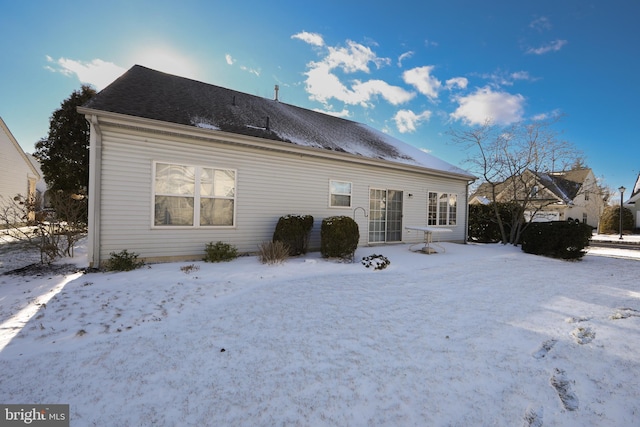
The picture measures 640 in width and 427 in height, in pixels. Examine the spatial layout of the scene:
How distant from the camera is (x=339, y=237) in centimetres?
718

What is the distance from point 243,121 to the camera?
807 cm

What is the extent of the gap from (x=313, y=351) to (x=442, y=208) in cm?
1085

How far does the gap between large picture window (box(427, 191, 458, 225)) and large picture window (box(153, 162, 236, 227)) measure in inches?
330

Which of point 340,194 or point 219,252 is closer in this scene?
point 219,252

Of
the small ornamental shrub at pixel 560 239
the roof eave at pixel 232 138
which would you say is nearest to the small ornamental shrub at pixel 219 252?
the roof eave at pixel 232 138

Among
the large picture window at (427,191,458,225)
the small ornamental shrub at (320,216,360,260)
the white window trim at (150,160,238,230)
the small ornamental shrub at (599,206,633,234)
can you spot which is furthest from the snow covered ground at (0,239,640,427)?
the small ornamental shrub at (599,206,633,234)

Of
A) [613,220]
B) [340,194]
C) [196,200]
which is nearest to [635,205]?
[613,220]

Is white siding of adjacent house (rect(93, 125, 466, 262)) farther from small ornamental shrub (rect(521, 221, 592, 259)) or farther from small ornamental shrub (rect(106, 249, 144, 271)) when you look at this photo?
small ornamental shrub (rect(521, 221, 592, 259))

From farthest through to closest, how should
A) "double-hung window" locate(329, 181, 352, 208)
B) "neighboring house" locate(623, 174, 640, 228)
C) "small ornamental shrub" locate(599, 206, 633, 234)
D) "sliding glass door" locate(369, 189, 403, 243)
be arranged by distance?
"neighboring house" locate(623, 174, 640, 228), "small ornamental shrub" locate(599, 206, 633, 234), "sliding glass door" locate(369, 189, 403, 243), "double-hung window" locate(329, 181, 352, 208)

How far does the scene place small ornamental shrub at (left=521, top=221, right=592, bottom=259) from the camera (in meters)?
8.76

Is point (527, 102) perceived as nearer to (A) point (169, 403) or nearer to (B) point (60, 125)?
(A) point (169, 403)

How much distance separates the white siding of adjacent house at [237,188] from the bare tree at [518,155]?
415cm

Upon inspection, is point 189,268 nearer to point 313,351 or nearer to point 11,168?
point 313,351

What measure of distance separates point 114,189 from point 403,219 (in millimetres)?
9272
